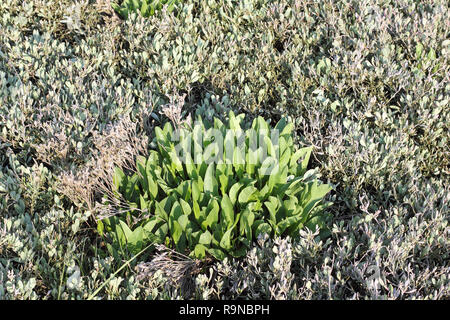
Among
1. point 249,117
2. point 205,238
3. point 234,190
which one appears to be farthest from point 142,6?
point 205,238

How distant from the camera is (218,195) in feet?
10.3

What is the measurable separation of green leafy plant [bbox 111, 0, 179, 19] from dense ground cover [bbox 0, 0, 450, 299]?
0.09m

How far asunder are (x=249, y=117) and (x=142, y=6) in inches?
67.9

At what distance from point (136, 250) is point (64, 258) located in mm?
411

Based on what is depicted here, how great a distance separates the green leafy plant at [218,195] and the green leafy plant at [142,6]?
82.8 inches

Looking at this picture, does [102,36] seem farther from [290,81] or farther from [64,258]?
[64,258]

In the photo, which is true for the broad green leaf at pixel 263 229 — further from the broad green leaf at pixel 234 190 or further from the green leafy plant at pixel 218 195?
the broad green leaf at pixel 234 190

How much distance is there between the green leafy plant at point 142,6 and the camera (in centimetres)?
500

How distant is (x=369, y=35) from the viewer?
4578mm

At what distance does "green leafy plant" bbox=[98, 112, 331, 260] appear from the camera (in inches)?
120

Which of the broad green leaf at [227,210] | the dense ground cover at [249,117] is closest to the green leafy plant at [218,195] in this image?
the broad green leaf at [227,210]

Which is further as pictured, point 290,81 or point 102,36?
point 102,36
